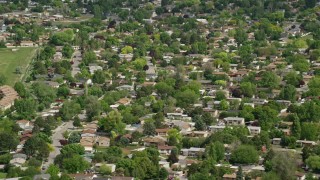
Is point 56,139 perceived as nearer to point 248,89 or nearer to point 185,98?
point 185,98

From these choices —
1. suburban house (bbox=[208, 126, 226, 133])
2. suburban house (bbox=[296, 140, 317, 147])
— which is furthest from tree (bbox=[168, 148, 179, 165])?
suburban house (bbox=[296, 140, 317, 147])

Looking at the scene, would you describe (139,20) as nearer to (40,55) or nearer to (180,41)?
(180,41)

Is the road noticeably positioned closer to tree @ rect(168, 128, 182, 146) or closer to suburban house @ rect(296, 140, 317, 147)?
tree @ rect(168, 128, 182, 146)

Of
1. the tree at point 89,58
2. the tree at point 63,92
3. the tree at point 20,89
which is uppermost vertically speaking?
the tree at point 20,89

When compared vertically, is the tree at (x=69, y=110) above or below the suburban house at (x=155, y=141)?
below

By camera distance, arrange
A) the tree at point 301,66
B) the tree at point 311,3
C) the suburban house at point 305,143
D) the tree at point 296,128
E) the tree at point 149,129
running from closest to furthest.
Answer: the suburban house at point 305,143 < the tree at point 296,128 < the tree at point 149,129 < the tree at point 301,66 < the tree at point 311,3

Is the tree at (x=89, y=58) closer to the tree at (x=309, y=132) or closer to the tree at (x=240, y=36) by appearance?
the tree at (x=240, y=36)

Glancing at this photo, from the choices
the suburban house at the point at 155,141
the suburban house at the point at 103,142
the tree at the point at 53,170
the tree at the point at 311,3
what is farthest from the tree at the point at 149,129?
the tree at the point at 311,3
